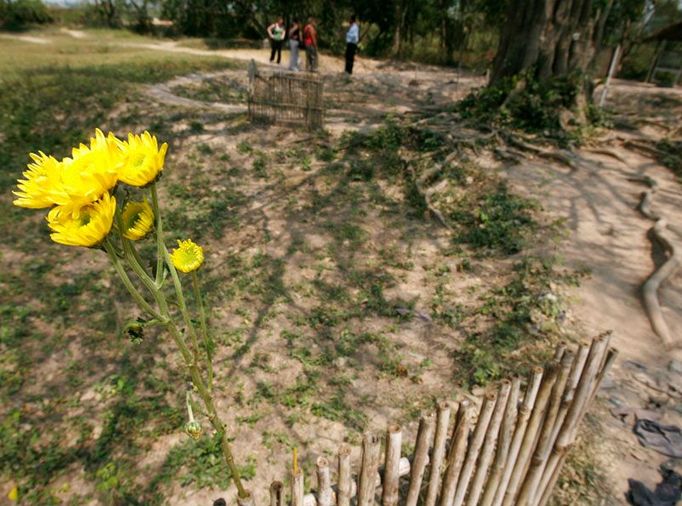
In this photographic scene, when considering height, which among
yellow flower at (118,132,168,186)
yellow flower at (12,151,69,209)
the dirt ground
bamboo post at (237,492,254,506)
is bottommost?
the dirt ground

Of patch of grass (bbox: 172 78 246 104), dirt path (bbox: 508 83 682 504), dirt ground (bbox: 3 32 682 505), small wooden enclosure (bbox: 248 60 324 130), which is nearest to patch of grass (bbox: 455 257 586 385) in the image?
dirt ground (bbox: 3 32 682 505)

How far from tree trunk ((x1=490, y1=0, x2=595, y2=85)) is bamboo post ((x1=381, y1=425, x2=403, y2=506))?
984 centimetres

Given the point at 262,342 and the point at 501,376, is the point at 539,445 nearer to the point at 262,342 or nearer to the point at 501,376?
the point at 501,376

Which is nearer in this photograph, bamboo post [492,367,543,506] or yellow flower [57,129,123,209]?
yellow flower [57,129,123,209]

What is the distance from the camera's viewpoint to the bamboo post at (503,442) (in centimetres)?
184

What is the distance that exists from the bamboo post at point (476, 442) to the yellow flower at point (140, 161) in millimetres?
1539

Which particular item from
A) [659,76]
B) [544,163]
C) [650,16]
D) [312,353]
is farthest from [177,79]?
[650,16]

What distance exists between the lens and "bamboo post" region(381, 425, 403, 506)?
156 cm

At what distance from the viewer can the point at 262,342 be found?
3715 millimetres

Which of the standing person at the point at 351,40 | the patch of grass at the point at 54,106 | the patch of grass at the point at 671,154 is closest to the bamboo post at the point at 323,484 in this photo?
the patch of grass at the point at 54,106

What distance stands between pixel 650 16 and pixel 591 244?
2726 cm

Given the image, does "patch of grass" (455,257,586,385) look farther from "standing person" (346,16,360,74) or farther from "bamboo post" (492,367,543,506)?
"standing person" (346,16,360,74)

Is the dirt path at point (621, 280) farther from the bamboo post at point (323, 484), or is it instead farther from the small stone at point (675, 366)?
the bamboo post at point (323, 484)

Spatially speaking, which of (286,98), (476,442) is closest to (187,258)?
A: (476,442)
